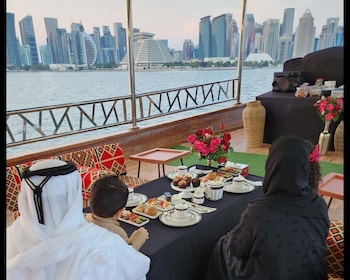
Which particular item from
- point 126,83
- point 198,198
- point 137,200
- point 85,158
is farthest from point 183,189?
point 126,83

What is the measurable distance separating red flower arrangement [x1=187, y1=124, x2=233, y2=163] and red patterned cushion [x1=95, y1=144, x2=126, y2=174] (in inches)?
33.8

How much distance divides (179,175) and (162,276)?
36.2 inches

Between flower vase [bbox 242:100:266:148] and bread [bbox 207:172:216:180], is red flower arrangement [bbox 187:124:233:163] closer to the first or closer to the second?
bread [bbox 207:172:216:180]

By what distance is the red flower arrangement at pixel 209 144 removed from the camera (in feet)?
7.61

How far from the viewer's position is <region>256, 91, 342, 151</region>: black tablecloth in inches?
190

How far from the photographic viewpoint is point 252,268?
4.31ft

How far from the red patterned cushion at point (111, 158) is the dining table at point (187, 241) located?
1210 mm

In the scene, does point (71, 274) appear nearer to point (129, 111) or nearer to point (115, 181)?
point (115, 181)

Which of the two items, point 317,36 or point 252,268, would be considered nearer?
point 317,36

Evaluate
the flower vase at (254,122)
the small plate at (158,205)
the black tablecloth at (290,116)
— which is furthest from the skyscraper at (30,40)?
the flower vase at (254,122)

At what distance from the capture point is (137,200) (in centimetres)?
191

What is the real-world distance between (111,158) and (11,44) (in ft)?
7.69

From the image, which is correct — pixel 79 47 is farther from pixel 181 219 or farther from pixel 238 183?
pixel 238 183

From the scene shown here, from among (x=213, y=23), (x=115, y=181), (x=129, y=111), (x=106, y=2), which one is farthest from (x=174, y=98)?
(x=115, y=181)
